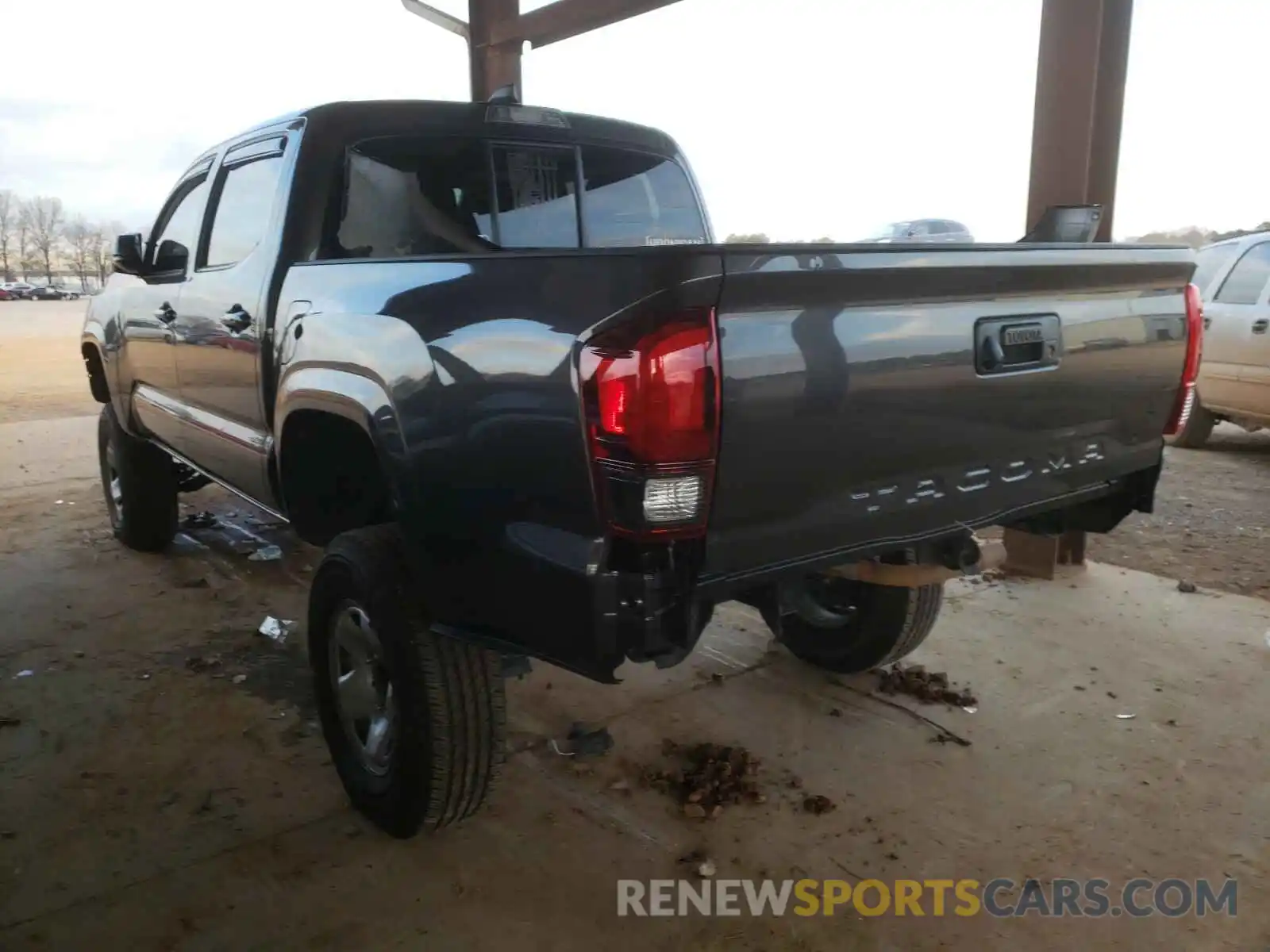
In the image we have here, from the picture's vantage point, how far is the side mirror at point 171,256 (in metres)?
3.77

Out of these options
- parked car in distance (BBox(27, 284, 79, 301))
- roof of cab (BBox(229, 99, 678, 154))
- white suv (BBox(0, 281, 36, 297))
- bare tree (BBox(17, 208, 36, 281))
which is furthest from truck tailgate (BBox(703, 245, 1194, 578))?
bare tree (BBox(17, 208, 36, 281))

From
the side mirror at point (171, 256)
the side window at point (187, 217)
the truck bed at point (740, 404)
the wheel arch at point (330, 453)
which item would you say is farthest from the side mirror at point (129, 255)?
the truck bed at point (740, 404)

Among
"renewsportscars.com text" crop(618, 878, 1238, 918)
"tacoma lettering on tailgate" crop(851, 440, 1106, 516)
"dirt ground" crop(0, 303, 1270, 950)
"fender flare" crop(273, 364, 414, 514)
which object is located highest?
"fender flare" crop(273, 364, 414, 514)

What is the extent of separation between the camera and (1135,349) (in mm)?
2520

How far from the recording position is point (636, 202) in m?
3.70

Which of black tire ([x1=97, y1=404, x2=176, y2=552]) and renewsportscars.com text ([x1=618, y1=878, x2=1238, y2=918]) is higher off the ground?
black tire ([x1=97, y1=404, x2=176, y2=552])

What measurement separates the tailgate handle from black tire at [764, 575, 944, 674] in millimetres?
1108

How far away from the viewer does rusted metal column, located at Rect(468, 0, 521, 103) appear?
725 centimetres

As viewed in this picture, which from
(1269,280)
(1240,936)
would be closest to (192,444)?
(1240,936)

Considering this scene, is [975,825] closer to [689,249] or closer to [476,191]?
[689,249]

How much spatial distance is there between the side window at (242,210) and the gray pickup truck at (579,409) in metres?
0.02

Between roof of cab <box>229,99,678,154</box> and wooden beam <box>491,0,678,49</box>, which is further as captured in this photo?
wooden beam <box>491,0,678,49</box>

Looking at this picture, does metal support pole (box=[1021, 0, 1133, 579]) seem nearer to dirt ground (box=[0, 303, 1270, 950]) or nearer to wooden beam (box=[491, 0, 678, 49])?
dirt ground (box=[0, 303, 1270, 950])

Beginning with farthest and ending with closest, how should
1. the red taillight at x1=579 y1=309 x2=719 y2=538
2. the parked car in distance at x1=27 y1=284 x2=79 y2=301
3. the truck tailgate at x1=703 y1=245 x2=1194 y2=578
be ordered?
1. the parked car in distance at x1=27 y1=284 x2=79 y2=301
2. the truck tailgate at x1=703 y1=245 x2=1194 y2=578
3. the red taillight at x1=579 y1=309 x2=719 y2=538
